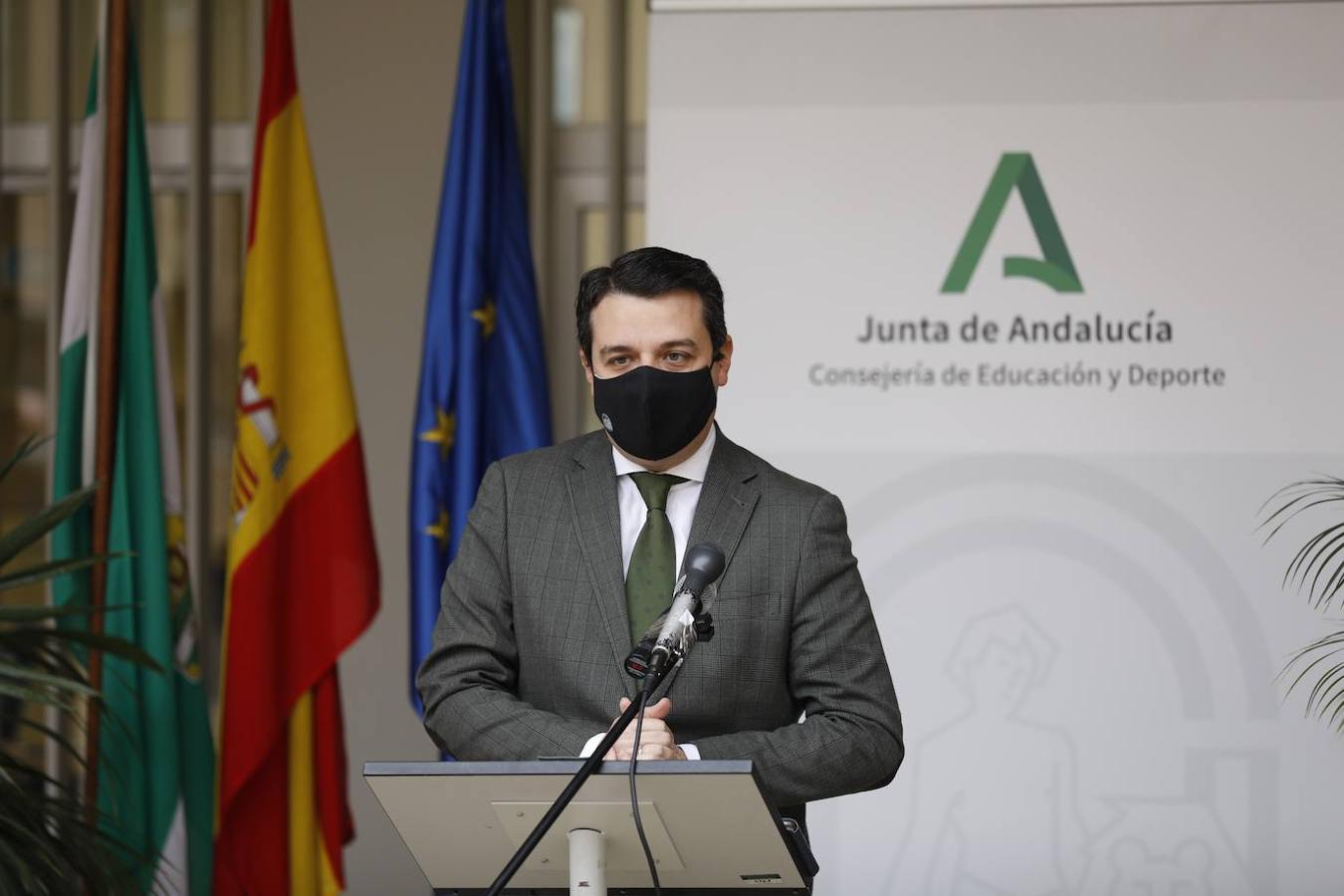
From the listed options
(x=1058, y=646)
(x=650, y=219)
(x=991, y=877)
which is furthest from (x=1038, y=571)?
(x=650, y=219)

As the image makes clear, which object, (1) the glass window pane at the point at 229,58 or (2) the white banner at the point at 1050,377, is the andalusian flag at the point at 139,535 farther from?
(2) the white banner at the point at 1050,377

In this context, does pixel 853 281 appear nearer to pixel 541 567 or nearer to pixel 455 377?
pixel 455 377

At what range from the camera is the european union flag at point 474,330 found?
4613mm

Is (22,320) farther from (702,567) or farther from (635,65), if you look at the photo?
→ (702,567)

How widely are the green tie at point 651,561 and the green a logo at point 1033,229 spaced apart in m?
1.87

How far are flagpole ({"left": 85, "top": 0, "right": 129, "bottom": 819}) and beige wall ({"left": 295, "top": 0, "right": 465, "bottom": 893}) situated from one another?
1101 millimetres

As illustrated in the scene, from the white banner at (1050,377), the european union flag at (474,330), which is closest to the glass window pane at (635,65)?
the european union flag at (474,330)

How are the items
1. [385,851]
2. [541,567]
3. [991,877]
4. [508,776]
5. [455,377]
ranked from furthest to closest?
[385,851] → [455,377] → [991,877] → [541,567] → [508,776]

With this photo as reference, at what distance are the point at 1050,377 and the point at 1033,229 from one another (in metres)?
0.39

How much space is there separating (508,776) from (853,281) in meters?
2.64

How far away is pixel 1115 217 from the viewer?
13.8 ft

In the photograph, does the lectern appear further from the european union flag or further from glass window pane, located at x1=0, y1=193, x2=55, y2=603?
glass window pane, located at x1=0, y1=193, x2=55, y2=603

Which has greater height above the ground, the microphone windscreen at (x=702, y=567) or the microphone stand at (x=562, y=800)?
the microphone windscreen at (x=702, y=567)

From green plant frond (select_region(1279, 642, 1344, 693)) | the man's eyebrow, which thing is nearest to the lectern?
the man's eyebrow
